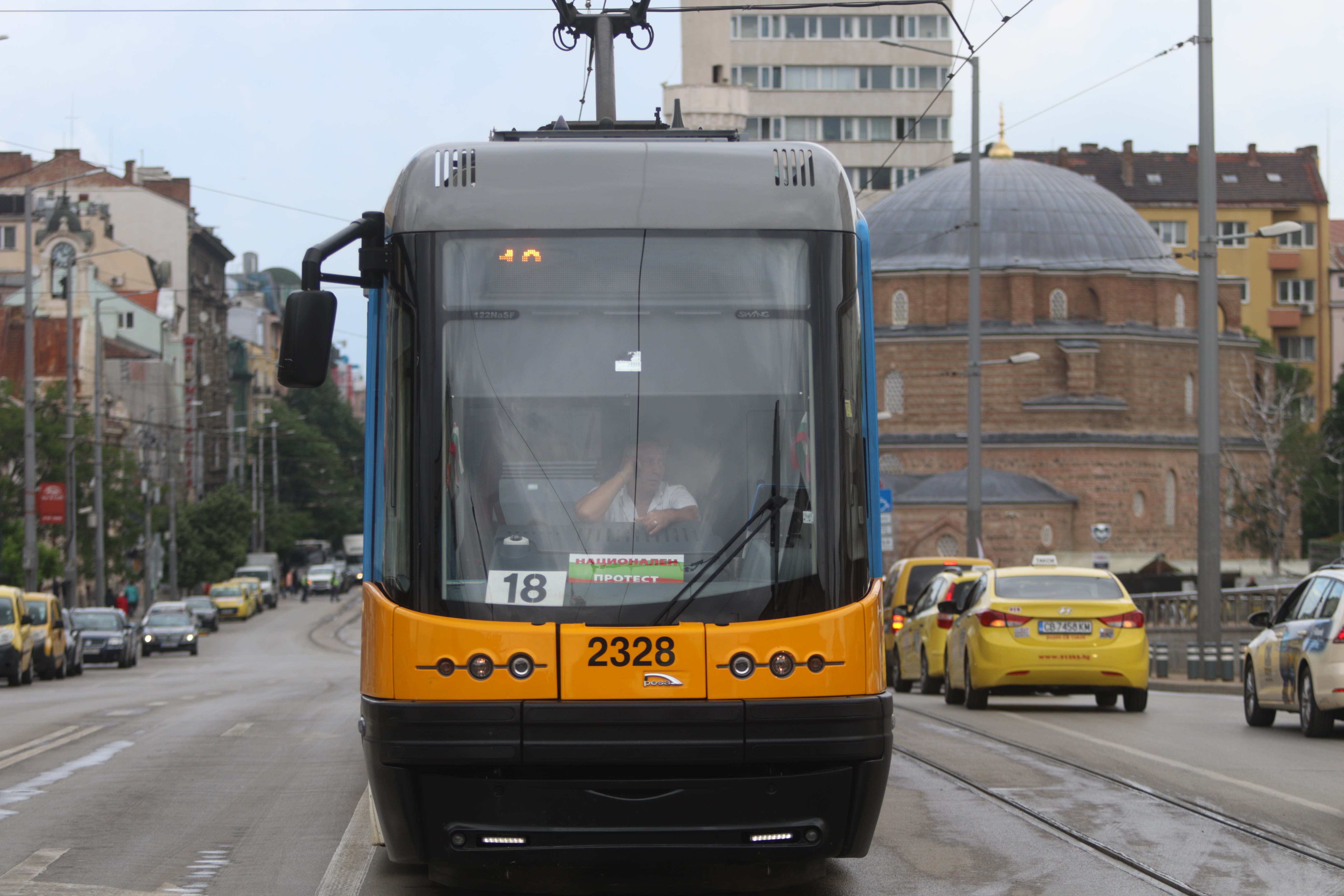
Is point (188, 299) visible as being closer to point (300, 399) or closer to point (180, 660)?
point (300, 399)

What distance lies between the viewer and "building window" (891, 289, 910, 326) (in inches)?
3248

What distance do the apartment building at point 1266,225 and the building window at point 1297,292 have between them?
0.17 ft

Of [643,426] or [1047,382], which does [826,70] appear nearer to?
[1047,382]

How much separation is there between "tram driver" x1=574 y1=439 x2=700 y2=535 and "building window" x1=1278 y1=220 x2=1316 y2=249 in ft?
375

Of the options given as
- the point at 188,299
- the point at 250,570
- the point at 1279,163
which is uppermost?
the point at 1279,163

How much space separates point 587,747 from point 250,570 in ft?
269

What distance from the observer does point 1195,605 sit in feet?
137

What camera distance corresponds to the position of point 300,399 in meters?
136

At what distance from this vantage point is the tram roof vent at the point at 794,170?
7.25 metres

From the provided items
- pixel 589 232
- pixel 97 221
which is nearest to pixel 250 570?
pixel 97 221

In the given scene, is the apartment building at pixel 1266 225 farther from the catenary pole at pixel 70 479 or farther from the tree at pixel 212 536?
the catenary pole at pixel 70 479

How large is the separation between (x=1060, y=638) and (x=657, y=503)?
460 inches

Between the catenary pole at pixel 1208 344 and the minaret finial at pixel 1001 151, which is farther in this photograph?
the minaret finial at pixel 1001 151

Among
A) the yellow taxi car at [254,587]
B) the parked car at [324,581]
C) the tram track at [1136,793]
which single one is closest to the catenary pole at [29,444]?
the yellow taxi car at [254,587]
